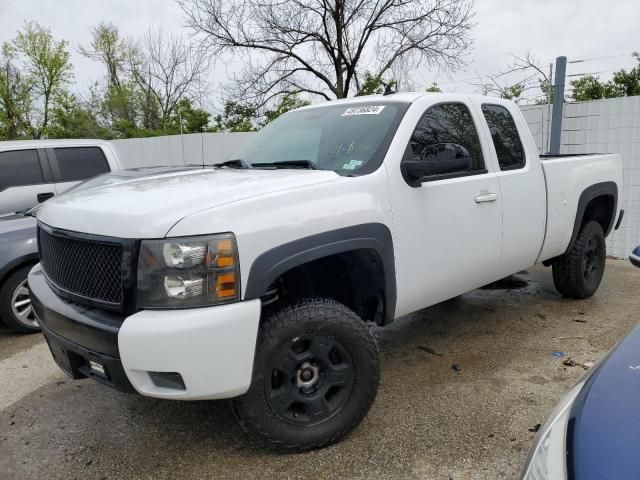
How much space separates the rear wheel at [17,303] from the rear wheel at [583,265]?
4.77 m

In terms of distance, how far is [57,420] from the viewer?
325 cm

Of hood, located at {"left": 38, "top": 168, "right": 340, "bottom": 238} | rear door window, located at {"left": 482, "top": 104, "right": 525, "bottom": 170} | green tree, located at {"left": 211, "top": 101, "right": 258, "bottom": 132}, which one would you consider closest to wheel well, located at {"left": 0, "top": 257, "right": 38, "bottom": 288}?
hood, located at {"left": 38, "top": 168, "right": 340, "bottom": 238}

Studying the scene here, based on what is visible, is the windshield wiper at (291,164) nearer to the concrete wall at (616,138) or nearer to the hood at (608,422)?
the hood at (608,422)

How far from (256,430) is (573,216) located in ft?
11.1

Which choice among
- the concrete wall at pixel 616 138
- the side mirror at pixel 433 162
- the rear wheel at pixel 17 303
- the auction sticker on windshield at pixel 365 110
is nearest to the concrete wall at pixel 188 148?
the concrete wall at pixel 616 138

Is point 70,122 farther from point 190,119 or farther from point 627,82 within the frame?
point 627,82

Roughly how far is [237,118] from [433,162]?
61.1 ft

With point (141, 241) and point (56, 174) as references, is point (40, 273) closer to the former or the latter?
point (141, 241)

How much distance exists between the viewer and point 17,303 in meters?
4.77

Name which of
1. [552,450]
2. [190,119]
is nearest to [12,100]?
[190,119]

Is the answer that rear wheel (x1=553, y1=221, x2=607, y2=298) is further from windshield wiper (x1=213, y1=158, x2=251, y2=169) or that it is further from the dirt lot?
windshield wiper (x1=213, y1=158, x2=251, y2=169)

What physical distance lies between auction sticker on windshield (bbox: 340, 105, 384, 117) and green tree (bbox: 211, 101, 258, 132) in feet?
42.1

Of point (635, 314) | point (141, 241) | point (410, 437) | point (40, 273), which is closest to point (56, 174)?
point (40, 273)

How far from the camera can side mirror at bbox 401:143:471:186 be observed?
307cm
